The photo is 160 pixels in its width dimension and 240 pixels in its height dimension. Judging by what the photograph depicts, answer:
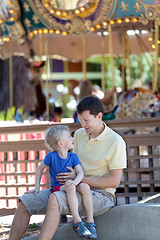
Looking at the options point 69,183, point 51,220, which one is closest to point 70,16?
point 69,183

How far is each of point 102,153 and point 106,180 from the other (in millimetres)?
237

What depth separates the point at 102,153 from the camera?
14.1ft

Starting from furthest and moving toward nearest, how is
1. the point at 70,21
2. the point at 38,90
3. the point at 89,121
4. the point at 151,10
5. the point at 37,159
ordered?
the point at 38,90, the point at 70,21, the point at 151,10, the point at 37,159, the point at 89,121

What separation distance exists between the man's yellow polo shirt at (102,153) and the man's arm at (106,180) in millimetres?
52

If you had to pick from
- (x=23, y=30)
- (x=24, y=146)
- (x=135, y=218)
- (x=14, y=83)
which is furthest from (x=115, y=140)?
(x=14, y=83)

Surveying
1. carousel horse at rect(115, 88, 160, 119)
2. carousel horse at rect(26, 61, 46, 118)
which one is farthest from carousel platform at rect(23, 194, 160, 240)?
carousel horse at rect(26, 61, 46, 118)

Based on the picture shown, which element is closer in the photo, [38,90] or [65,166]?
[65,166]

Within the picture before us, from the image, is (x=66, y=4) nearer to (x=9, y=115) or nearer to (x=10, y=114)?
(x=9, y=115)

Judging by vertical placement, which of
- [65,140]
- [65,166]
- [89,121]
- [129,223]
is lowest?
[129,223]

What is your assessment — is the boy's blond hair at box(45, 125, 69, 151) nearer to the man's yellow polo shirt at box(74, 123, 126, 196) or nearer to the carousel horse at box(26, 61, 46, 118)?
the man's yellow polo shirt at box(74, 123, 126, 196)

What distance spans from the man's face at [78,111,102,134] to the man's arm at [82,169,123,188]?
40 centimetres

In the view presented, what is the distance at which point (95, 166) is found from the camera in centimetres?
433

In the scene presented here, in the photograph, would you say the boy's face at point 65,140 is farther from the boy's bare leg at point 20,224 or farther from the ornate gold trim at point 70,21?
the ornate gold trim at point 70,21

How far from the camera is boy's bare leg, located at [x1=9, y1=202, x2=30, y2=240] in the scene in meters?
4.20
